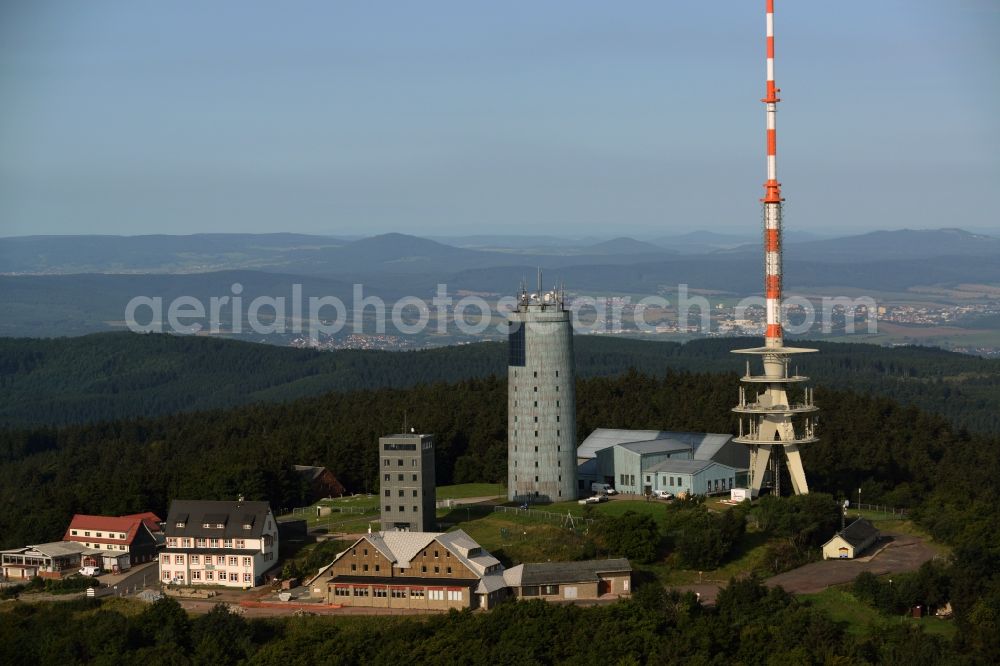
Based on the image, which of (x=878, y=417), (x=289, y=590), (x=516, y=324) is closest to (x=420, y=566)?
(x=289, y=590)

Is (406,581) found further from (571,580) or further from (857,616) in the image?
(857,616)

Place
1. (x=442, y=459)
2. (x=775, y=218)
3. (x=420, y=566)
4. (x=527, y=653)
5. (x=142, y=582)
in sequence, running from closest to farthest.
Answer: (x=527, y=653)
(x=420, y=566)
(x=142, y=582)
(x=775, y=218)
(x=442, y=459)

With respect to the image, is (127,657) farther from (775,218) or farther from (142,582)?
(775,218)

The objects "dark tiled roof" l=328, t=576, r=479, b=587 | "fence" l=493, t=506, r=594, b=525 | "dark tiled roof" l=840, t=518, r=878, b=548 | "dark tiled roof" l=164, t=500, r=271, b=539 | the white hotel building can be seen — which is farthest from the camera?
"fence" l=493, t=506, r=594, b=525

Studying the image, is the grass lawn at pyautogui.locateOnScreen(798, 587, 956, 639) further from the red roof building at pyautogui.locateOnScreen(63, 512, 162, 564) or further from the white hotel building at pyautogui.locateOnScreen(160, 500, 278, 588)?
the red roof building at pyautogui.locateOnScreen(63, 512, 162, 564)

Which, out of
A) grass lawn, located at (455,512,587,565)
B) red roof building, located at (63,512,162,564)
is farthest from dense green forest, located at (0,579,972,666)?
red roof building, located at (63,512,162,564)

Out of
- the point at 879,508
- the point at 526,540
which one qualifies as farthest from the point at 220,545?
the point at 879,508

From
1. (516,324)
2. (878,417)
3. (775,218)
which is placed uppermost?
(775,218)
